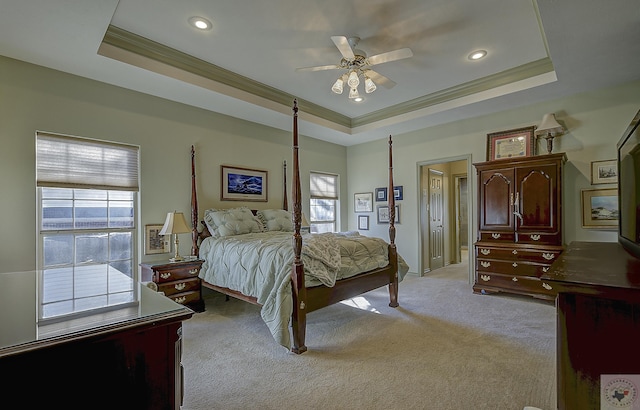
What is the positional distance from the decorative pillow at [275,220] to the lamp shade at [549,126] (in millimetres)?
3691

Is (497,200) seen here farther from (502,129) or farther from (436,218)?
(436,218)

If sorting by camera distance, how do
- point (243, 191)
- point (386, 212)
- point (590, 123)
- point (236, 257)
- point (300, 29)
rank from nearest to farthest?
point (300, 29) → point (236, 257) → point (590, 123) → point (243, 191) → point (386, 212)

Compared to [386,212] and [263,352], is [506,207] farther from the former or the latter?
[263,352]

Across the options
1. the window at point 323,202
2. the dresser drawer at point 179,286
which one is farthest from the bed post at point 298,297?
the window at point 323,202

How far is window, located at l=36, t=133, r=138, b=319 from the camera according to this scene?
310 centimetres

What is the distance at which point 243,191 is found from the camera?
4738 mm

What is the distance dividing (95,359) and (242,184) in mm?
4083

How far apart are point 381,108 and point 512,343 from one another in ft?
12.7

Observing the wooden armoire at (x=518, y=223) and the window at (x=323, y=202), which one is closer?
the wooden armoire at (x=518, y=223)

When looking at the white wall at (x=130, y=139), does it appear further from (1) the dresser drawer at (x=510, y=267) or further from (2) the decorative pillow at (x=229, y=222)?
(1) the dresser drawer at (x=510, y=267)

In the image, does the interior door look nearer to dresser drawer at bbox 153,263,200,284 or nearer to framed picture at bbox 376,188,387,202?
framed picture at bbox 376,188,387,202

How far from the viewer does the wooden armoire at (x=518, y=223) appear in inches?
148

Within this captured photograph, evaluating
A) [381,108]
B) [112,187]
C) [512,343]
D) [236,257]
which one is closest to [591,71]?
[381,108]

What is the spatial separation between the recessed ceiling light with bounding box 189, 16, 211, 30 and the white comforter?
2.18m
